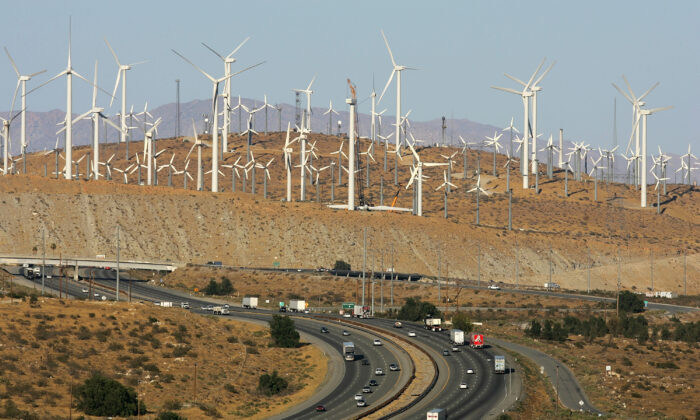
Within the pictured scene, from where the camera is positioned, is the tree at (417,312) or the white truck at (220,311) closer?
the white truck at (220,311)

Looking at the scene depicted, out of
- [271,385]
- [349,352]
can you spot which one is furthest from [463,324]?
[271,385]

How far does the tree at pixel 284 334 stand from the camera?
12825cm

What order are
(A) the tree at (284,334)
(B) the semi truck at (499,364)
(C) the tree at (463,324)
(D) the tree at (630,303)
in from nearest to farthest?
(B) the semi truck at (499,364)
(A) the tree at (284,334)
(C) the tree at (463,324)
(D) the tree at (630,303)

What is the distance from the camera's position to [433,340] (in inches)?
5295

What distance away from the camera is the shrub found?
10419 cm

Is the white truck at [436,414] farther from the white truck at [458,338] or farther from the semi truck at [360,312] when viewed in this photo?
the semi truck at [360,312]

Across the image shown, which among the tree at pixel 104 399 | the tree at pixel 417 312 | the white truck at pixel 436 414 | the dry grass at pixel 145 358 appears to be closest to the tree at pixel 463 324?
the tree at pixel 417 312

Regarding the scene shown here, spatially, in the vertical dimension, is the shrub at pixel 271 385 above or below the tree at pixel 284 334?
below

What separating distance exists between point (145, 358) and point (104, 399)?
21202 mm

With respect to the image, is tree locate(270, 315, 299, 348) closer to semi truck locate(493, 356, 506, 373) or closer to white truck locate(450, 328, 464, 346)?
white truck locate(450, 328, 464, 346)

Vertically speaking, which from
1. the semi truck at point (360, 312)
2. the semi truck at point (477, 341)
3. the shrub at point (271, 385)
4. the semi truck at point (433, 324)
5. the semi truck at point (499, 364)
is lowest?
the shrub at point (271, 385)

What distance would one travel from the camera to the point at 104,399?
8969cm

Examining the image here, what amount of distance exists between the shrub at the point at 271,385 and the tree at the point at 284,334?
70.0 ft

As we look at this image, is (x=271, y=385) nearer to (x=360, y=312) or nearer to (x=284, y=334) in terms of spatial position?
(x=284, y=334)
